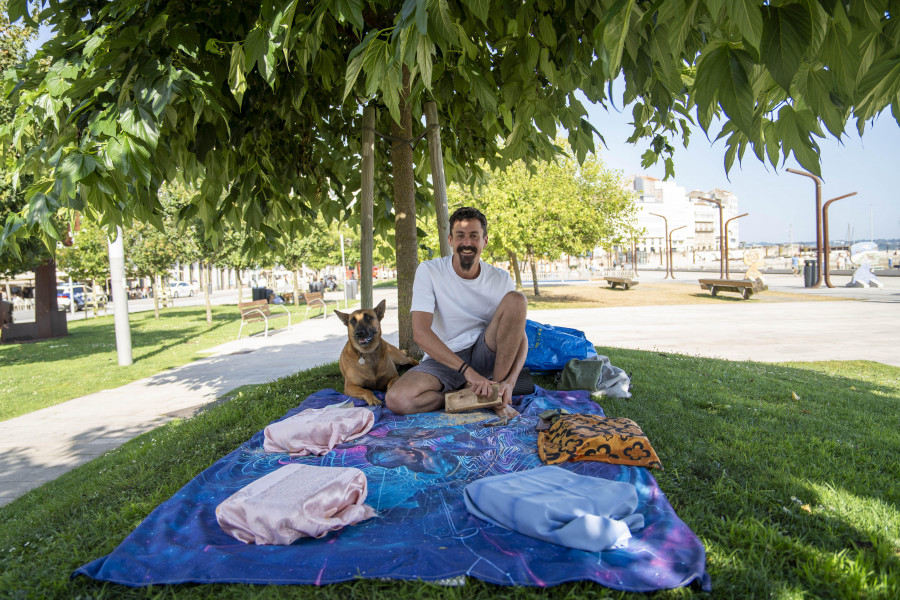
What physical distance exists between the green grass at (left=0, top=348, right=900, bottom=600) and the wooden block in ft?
3.26

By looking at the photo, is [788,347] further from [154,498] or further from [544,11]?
[154,498]

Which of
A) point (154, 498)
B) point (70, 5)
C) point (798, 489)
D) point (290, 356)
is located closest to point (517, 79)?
point (798, 489)

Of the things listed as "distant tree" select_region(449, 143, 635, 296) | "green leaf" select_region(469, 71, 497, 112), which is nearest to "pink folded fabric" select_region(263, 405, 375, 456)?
"green leaf" select_region(469, 71, 497, 112)

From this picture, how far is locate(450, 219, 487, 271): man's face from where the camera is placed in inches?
167

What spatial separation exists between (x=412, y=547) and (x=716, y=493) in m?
1.59

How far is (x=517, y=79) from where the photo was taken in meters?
3.39

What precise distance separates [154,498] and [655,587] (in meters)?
2.70

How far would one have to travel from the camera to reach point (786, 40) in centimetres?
132

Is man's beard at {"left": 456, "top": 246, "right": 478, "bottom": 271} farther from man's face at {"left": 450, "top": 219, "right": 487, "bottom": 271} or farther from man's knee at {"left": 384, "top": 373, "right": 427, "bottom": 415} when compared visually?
man's knee at {"left": 384, "top": 373, "right": 427, "bottom": 415}

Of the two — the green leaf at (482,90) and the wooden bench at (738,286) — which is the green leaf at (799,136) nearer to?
the green leaf at (482,90)

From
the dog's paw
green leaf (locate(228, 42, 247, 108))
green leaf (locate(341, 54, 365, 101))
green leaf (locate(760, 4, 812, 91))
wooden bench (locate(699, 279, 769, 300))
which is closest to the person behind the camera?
green leaf (locate(760, 4, 812, 91))

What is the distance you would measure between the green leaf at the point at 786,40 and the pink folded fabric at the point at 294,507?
7.34 ft

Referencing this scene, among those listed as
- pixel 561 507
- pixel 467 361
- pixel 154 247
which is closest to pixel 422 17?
pixel 561 507

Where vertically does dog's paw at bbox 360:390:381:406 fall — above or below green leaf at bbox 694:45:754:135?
below
